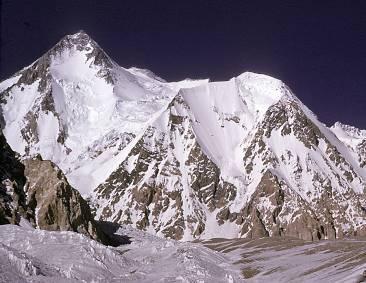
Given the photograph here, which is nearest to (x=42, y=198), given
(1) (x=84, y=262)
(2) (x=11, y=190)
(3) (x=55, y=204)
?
(3) (x=55, y=204)

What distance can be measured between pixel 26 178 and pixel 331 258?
208 ft

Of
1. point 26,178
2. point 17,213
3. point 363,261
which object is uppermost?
point 26,178

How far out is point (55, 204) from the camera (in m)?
138

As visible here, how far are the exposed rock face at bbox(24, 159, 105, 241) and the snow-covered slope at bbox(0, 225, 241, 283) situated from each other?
806 inches

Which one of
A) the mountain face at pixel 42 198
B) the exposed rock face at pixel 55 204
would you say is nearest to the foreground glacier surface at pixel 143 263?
the exposed rock face at pixel 55 204

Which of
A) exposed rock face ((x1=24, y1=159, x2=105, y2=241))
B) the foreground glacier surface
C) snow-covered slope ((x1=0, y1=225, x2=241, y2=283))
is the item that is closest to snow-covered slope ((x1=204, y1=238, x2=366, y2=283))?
the foreground glacier surface

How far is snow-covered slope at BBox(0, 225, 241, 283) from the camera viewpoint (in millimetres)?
73625

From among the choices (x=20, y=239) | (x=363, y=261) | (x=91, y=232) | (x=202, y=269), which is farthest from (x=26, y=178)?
(x=363, y=261)

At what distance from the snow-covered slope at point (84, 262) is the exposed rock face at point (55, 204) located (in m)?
20.5

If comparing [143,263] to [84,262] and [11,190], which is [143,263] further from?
[11,190]

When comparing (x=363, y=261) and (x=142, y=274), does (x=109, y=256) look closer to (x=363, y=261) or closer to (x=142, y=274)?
(x=142, y=274)

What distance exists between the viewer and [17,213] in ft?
402

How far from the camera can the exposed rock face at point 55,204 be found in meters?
134

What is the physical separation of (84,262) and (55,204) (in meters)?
49.5
